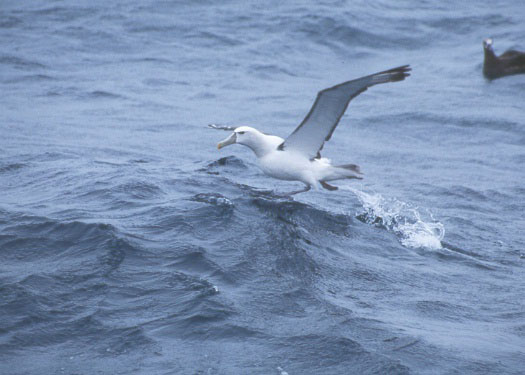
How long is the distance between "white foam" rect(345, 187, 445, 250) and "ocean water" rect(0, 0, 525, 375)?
0.04 m

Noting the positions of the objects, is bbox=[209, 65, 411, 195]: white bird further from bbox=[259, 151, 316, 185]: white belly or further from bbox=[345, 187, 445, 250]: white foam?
bbox=[345, 187, 445, 250]: white foam

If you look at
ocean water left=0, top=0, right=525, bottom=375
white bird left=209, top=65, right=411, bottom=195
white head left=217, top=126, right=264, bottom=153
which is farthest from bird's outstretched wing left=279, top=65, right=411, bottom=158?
ocean water left=0, top=0, right=525, bottom=375

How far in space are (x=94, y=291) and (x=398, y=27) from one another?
2137 centimetres

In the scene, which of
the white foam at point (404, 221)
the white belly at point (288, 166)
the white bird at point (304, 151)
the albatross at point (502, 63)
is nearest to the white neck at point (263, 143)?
the white bird at point (304, 151)

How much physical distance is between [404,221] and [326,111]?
2035 mm

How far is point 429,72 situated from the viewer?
21.5 m

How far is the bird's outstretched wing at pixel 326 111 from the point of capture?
8180mm

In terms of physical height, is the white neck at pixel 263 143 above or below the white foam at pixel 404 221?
above

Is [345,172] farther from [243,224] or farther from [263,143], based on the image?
[243,224]

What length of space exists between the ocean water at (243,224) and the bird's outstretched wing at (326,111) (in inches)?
33.5

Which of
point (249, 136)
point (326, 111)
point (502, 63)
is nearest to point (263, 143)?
point (249, 136)

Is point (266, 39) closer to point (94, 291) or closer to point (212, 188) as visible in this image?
point (212, 188)

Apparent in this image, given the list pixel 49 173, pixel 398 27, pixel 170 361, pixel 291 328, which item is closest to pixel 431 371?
pixel 291 328

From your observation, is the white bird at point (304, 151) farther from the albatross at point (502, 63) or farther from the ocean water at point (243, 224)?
the albatross at point (502, 63)
